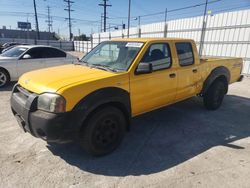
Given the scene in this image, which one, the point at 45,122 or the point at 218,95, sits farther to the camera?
the point at 218,95

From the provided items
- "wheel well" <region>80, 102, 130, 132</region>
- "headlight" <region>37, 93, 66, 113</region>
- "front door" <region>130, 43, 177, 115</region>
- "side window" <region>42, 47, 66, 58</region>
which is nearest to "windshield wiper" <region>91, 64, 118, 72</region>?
"front door" <region>130, 43, 177, 115</region>

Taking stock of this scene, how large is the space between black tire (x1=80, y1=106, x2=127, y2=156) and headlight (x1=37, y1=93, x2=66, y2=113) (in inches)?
19.3

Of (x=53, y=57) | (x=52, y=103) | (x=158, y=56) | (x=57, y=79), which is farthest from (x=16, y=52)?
(x=52, y=103)

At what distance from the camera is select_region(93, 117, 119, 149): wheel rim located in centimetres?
316

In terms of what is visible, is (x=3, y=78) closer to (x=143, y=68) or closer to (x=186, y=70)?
(x=143, y=68)

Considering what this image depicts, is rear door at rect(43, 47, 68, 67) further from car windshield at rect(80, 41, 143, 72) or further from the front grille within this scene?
the front grille

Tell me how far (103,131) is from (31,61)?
5977 millimetres

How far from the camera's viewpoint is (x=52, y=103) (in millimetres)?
2682

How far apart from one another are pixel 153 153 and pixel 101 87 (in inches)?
55.8

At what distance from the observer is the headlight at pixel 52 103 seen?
2662mm

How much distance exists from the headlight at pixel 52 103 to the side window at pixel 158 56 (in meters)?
1.63

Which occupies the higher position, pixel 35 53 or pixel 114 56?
pixel 114 56

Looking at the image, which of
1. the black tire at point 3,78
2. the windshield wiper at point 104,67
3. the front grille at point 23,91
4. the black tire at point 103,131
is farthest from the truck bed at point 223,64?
the black tire at point 3,78

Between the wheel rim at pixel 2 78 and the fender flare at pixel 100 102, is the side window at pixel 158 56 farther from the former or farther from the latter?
the wheel rim at pixel 2 78
